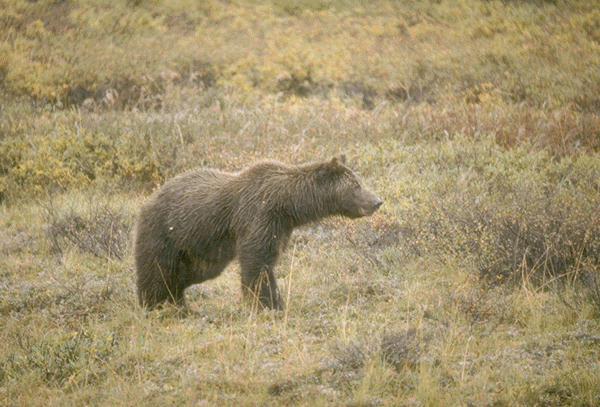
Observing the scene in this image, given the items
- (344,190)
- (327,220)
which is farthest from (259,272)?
(327,220)

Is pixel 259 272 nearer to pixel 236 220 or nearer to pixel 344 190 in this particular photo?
pixel 236 220

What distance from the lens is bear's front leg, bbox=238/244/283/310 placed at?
7000 millimetres

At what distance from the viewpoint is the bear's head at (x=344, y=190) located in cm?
736

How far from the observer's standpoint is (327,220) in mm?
9273

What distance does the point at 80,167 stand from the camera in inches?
507

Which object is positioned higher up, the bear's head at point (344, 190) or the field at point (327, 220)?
the bear's head at point (344, 190)

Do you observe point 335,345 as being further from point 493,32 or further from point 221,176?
point 493,32

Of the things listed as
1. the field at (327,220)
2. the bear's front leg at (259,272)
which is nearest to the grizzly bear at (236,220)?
the bear's front leg at (259,272)

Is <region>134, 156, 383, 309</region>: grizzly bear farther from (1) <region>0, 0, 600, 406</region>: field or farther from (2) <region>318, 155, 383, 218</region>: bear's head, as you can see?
(1) <region>0, 0, 600, 406</region>: field

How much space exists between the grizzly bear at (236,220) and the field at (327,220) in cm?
37

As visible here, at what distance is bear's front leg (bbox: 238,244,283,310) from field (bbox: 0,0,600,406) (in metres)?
0.21

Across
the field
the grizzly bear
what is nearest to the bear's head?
the grizzly bear

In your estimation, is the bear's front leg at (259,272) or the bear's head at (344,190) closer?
the bear's front leg at (259,272)

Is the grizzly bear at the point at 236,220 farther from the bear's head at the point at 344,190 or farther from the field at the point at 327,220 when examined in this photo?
the field at the point at 327,220
